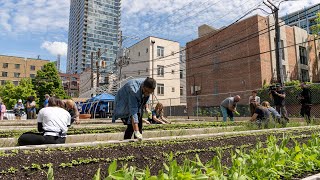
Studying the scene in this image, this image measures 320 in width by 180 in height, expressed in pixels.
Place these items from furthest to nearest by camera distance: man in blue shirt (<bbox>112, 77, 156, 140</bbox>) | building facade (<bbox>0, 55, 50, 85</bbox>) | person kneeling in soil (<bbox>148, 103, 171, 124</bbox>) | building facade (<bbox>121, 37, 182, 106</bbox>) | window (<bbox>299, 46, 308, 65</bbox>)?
building facade (<bbox>0, 55, 50, 85</bbox>) < building facade (<bbox>121, 37, 182, 106</bbox>) < window (<bbox>299, 46, 308, 65</bbox>) < person kneeling in soil (<bbox>148, 103, 171, 124</bbox>) < man in blue shirt (<bbox>112, 77, 156, 140</bbox>)

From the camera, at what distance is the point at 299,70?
106 feet

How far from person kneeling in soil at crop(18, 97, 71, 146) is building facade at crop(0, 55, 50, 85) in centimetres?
8877

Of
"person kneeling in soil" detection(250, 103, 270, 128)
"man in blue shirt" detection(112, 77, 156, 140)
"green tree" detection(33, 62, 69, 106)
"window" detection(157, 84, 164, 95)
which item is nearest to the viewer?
"man in blue shirt" detection(112, 77, 156, 140)

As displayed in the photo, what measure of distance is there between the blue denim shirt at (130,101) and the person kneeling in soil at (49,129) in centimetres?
101

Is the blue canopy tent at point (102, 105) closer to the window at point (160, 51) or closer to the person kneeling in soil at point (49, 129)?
the window at point (160, 51)

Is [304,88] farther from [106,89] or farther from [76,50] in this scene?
[76,50]

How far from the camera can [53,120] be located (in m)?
4.79

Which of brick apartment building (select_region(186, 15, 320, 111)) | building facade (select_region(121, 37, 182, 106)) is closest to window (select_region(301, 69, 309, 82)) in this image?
brick apartment building (select_region(186, 15, 320, 111))

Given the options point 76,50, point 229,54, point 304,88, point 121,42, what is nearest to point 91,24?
point 76,50

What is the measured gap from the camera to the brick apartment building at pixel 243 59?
28234mm

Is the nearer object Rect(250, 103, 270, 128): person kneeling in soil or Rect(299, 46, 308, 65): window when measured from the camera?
Rect(250, 103, 270, 128): person kneeling in soil

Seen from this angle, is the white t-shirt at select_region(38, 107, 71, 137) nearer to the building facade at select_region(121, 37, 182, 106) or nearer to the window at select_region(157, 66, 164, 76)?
the building facade at select_region(121, 37, 182, 106)

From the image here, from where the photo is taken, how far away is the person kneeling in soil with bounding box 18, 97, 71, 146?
4469 millimetres

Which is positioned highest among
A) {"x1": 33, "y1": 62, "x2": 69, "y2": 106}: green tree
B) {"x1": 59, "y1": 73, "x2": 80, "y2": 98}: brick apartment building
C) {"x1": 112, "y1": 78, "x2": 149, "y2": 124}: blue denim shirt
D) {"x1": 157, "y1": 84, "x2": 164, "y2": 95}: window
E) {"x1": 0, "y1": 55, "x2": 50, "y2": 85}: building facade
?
{"x1": 0, "y1": 55, "x2": 50, "y2": 85}: building facade
